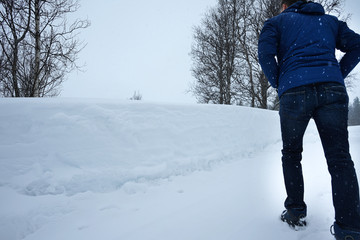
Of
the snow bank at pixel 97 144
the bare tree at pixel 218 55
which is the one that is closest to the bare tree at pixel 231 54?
the bare tree at pixel 218 55

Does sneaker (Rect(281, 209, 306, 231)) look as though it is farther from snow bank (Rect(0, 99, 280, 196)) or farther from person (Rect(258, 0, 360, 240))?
snow bank (Rect(0, 99, 280, 196))

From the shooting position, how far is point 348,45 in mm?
1335

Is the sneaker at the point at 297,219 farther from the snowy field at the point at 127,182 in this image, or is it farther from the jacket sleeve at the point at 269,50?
the jacket sleeve at the point at 269,50

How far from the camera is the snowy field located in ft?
4.44

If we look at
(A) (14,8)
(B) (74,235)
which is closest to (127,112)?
(B) (74,235)

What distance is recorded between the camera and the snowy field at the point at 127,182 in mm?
1353

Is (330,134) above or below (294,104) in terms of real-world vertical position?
below

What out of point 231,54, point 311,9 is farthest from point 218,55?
point 311,9

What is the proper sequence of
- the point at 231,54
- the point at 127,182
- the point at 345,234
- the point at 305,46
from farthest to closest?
the point at 231,54 < the point at 127,182 < the point at 305,46 < the point at 345,234

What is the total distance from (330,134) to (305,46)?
635 millimetres

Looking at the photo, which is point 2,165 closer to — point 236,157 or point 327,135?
point 327,135

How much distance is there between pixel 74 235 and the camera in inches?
51.9

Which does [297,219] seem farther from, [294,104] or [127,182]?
[127,182]

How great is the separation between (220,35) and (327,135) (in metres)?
12.3
